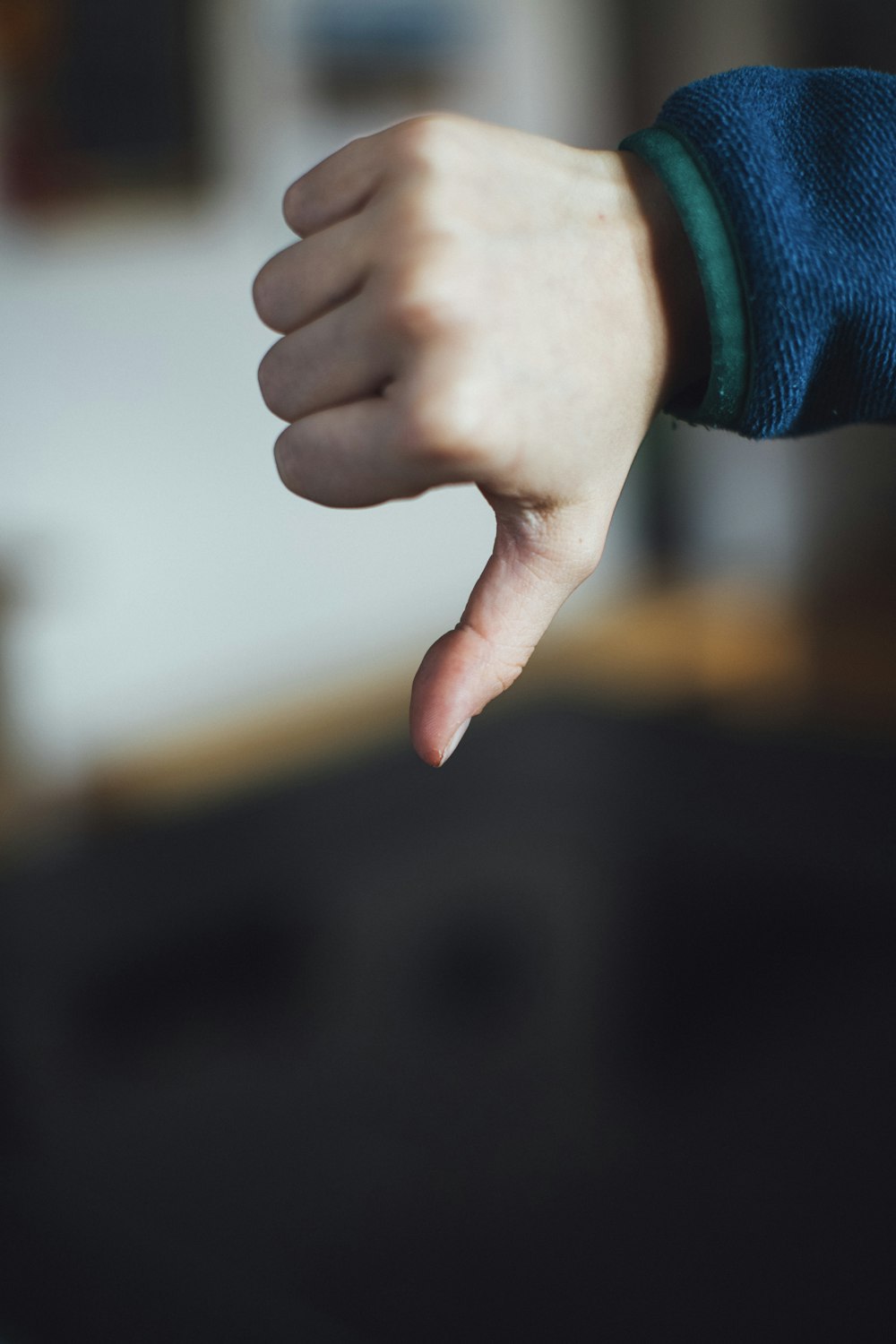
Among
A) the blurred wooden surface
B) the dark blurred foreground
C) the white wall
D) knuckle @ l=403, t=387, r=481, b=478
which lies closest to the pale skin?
knuckle @ l=403, t=387, r=481, b=478

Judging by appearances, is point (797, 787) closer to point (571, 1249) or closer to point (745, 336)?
point (571, 1249)

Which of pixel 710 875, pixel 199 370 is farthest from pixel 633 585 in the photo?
pixel 710 875

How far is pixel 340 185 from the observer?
0.43 m

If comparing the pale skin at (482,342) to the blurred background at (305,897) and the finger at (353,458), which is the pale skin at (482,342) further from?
the blurred background at (305,897)

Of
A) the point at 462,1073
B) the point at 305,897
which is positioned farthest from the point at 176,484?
the point at 462,1073

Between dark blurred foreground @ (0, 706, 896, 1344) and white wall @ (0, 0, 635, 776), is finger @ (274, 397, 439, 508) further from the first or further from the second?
white wall @ (0, 0, 635, 776)

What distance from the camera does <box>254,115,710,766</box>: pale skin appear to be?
1.28 feet

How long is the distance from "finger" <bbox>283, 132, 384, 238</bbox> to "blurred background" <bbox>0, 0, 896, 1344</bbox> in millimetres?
532

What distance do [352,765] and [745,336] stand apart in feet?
3.53

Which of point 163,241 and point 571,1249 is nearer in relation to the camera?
point 571,1249

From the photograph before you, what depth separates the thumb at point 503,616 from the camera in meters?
0.45

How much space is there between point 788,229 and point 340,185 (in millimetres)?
157

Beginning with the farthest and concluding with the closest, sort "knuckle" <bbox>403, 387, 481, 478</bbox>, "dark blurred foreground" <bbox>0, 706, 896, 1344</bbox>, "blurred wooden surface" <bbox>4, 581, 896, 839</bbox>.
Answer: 1. "blurred wooden surface" <bbox>4, 581, 896, 839</bbox>
2. "dark blurred foreground" <bbox>0, 706, 896, 1344</bbox>
3. "knuckle" <bbox>403, 387, 481, 478</bbox>

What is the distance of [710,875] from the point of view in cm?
111
